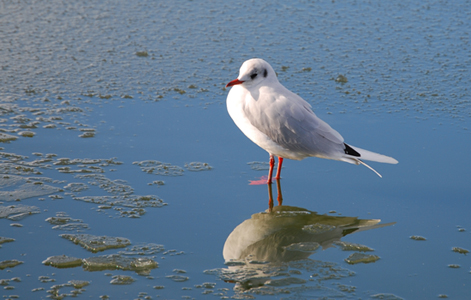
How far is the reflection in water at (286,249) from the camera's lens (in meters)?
2.85

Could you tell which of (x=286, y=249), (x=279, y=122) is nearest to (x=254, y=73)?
(x=279, y=122)

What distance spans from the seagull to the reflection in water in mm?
390

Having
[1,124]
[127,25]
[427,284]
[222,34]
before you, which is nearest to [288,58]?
[222,34]

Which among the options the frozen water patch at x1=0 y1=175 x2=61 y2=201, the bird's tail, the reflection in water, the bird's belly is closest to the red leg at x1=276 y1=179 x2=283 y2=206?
the reflection in water

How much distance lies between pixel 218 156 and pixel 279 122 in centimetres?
73

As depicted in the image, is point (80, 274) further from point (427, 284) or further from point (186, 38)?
point (186, 38)

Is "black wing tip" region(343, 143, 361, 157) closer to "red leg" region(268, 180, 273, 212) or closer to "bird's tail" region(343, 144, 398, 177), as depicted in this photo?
"bird's tail" region(343, 144, 398, 177)

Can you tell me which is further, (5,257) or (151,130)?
(151,130)

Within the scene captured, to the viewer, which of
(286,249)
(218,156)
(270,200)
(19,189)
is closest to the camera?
(286,249)

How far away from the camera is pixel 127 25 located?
6.91m

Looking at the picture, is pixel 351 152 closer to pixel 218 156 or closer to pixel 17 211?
pixel 218 156

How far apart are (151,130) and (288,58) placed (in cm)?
213

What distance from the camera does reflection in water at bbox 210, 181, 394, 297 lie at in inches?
112

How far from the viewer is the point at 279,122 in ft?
12.6
